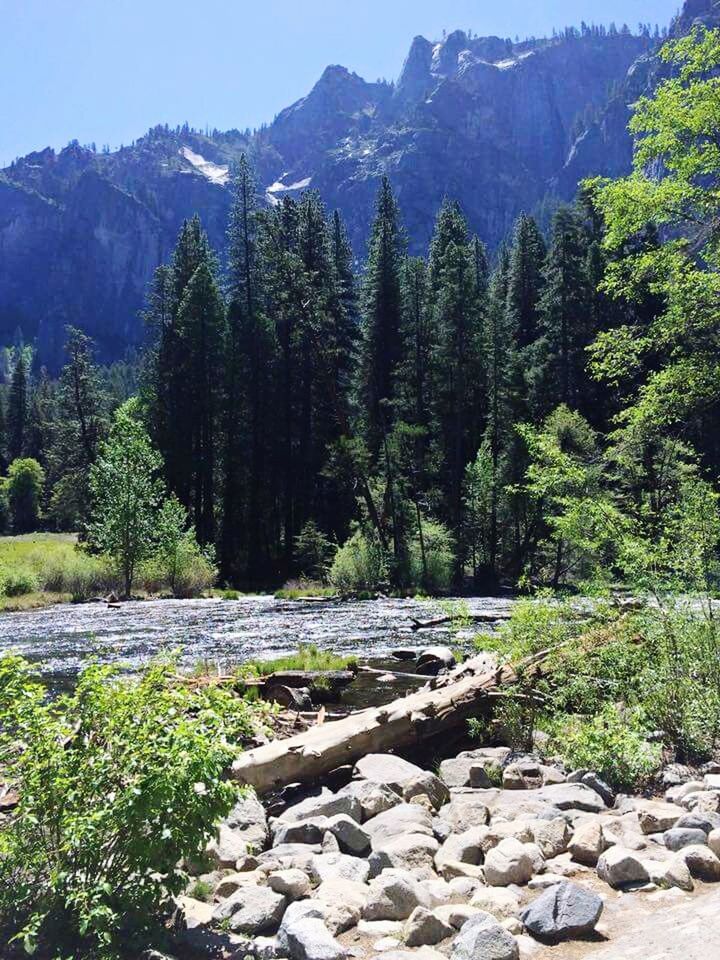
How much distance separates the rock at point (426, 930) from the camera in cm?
452

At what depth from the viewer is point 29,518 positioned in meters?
81.2

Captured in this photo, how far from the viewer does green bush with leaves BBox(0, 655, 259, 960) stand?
410cm

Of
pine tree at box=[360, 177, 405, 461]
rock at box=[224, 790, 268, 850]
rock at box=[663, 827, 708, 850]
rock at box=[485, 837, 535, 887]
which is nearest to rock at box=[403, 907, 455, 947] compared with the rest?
rock at box=[485, 837, 535, 887]

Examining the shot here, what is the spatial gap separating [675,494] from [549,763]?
3.96 m

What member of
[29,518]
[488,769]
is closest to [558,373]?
[488,769]

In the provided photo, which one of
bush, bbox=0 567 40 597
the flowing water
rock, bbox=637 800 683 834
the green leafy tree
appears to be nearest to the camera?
rock, bbox=637 800 683 834

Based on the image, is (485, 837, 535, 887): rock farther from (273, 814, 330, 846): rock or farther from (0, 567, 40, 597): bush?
(0, 567, 40, 597): bush

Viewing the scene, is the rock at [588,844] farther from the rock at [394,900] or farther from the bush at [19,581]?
the bush at [19,581]

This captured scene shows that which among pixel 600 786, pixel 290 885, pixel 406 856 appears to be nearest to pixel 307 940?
pixel 290 885

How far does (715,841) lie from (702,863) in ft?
0.91

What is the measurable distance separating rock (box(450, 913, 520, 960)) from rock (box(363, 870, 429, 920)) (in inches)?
26.1

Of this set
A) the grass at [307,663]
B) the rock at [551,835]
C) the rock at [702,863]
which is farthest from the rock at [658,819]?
the grass at [307,663]

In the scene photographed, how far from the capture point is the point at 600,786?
7.26m

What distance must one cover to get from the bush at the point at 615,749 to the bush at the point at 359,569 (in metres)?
26.8
